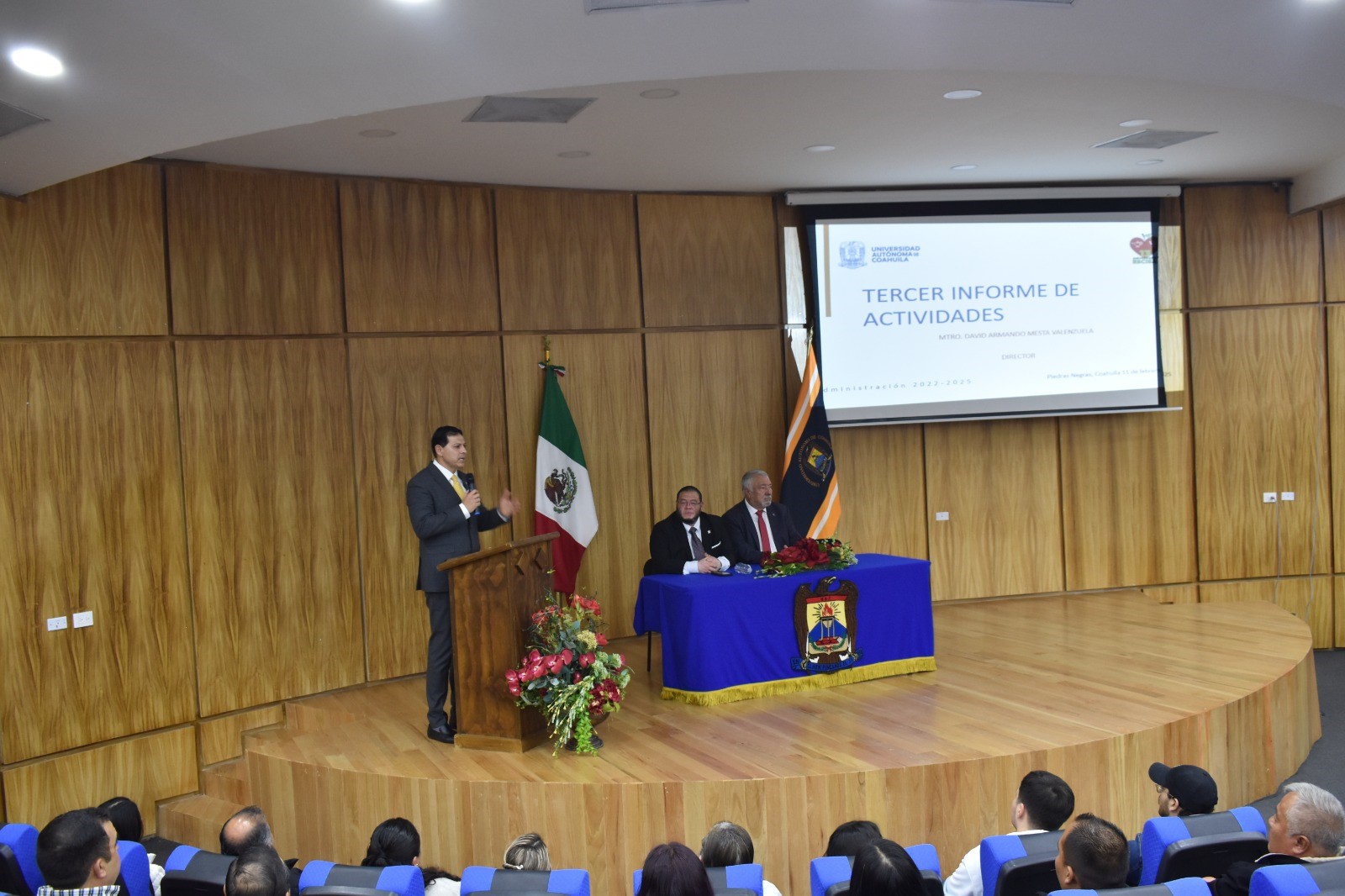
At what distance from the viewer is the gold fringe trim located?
5.94 m

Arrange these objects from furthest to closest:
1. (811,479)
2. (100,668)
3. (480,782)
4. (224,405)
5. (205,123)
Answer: (811,479) → (224,405) → (100,668) → (480,782) → (205,123)

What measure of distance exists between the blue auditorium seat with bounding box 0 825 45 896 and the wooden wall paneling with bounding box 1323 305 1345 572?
8743mm

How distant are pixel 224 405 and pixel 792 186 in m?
A: 4.06

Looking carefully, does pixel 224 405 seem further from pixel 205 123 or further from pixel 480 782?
pixel 480 782

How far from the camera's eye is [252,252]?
6.32m

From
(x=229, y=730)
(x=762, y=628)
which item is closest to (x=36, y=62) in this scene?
(x=229, y=730)

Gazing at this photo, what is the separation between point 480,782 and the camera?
4.84 m

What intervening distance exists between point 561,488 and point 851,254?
8.94 feet

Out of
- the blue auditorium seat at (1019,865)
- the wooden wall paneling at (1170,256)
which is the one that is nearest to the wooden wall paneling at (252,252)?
the blue auditorium seat at (1019,865)

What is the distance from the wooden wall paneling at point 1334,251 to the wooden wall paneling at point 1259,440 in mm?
248

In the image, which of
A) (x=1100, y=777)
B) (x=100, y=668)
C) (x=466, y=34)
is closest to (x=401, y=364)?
(x=100, y=668)

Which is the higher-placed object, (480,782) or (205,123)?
(205,123)

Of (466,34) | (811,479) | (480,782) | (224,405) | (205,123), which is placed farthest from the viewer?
(811,479)

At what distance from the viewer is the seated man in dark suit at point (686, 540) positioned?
21.1ft
